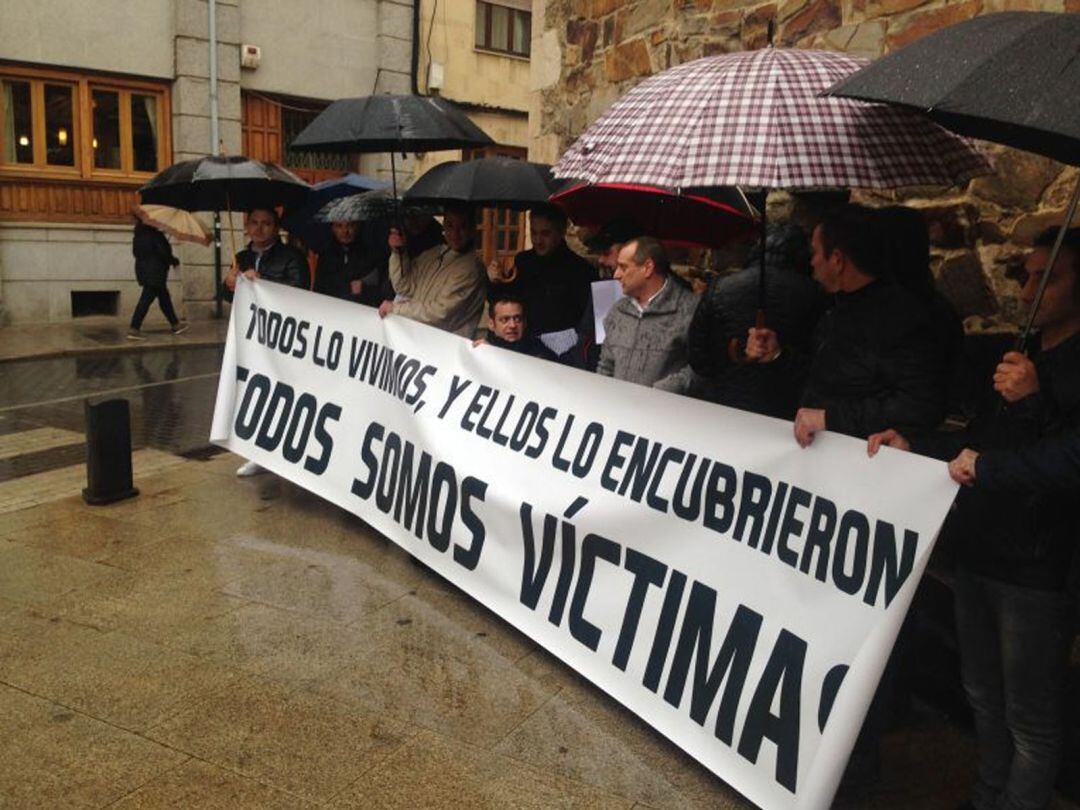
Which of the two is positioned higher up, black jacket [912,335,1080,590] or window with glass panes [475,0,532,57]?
Result: window with glass panes [475,0,532,57]

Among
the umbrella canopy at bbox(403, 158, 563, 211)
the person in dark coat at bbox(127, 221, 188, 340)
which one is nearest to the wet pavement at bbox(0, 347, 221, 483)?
the person in dark coat at bbox(127, 221, 188, 340)

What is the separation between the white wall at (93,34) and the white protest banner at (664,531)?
11.2 meters

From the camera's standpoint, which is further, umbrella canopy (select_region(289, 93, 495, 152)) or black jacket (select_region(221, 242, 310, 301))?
black jacket (select_region(221, 242, 310, 301))

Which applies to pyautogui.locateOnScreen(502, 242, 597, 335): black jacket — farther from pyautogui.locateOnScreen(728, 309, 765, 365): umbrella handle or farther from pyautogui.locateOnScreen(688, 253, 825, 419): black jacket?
pyautogui.locateOnScreen(728, 309, 765, 365): umbrella handle

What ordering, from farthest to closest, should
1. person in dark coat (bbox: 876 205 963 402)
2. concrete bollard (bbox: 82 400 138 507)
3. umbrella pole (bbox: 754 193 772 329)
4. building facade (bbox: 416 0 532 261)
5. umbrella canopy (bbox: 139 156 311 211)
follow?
building facade (bbox: 416 0 532 261) → umbrella canopy (bbox: 139 156 311 211) → concrete bollard (bbox: 82 400 138 507) → umbrella pole (bbox: 754 193 772 329) → person in dark coat (bbox: 876 205 963 402)

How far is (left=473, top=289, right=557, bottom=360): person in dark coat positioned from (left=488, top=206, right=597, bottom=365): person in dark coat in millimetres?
346

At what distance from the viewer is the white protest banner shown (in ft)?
8.76

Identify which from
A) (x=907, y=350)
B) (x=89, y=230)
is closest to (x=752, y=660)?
(x=907, y=350)

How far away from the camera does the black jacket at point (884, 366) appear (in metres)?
2.84

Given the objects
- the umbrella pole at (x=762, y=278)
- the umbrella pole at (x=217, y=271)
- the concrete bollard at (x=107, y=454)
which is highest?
the umbrella pole at (x=762, y=278)

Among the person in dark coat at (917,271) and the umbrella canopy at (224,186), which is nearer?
the person in dark coat at (917,271)

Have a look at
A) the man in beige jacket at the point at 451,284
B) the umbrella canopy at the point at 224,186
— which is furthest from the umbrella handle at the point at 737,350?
the umbrella canopy at the point at 224,186

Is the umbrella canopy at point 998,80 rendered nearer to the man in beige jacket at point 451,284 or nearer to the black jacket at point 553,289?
the black jacket at point 553,289

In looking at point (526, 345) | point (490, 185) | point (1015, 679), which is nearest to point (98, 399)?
point (490, 185)
